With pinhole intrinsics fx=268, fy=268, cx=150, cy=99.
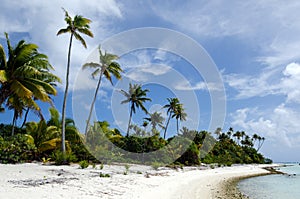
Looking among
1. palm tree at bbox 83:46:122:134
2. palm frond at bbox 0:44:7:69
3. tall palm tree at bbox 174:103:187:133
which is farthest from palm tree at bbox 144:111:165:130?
palm frond at bbox 0:44:7:69

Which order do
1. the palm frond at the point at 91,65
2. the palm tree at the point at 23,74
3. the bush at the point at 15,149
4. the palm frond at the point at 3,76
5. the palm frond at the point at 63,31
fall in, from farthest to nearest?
the palm frond at the point at 91,65 → the palm frond at the point at 63,31 → the bush at the point at 15,149 → the palm tree at the point at 23,74 → the palm frond at the point at 3,76

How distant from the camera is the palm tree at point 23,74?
15062 mm

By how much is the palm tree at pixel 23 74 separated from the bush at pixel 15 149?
2180 mm

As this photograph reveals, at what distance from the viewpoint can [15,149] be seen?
16.8 metres

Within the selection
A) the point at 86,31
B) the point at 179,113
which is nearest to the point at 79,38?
the point at 86,31

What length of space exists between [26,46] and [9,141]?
19.7 feet

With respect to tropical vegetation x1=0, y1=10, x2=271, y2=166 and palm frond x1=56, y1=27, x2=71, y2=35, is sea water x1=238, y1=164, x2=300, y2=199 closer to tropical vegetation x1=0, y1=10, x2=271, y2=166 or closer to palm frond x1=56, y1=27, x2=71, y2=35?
tropical vegetation x1=0, y1=10, x2=271, y2=166

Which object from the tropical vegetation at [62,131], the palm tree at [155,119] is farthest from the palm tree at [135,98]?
the palm tree at [155,119]

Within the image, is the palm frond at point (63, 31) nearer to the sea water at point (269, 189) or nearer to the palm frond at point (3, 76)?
the palm frond at point (3, 76)

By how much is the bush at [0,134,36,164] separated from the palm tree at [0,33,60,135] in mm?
2180

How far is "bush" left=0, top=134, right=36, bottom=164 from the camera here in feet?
53.1

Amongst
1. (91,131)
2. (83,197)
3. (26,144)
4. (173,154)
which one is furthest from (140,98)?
(83,197)

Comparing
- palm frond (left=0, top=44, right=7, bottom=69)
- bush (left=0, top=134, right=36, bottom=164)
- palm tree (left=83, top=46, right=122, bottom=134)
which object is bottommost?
bush (left=0, top=134, right=36, bottom=164)

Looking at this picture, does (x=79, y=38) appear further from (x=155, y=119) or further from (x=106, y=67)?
(x=155, y=119)
